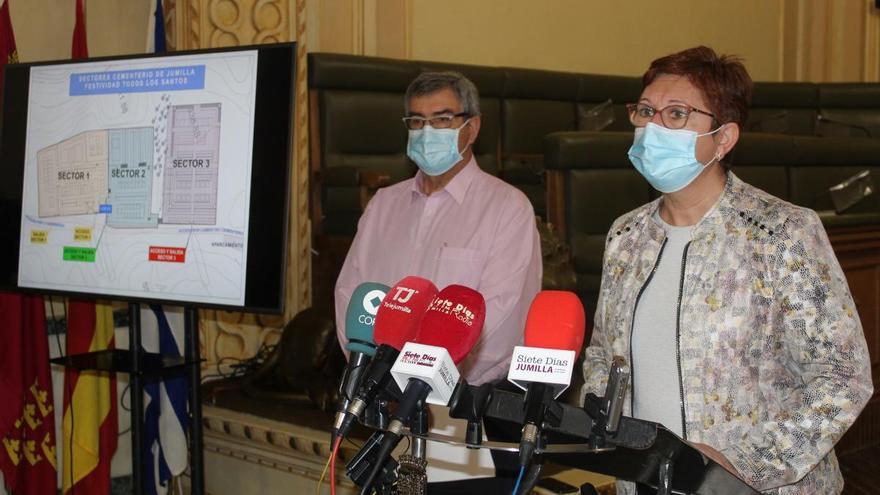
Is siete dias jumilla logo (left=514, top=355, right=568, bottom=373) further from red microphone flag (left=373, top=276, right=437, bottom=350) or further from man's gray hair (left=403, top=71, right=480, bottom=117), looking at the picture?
man's gray hair (left=403, top=71, right=480, bottom=117)

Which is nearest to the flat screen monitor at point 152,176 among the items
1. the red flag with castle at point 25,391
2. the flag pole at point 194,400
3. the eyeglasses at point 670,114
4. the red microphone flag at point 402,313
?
the flag pole at point 194,400

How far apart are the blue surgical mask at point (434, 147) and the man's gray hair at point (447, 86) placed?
0.05 m

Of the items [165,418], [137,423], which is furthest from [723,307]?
[165,418]

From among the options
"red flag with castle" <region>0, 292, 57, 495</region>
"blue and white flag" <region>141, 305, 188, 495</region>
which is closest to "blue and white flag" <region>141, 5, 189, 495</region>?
"blue and white flag" <region>141, 305, 188, 495</region>

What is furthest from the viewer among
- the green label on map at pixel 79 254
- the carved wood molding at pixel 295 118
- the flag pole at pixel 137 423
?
the carved wood molding at pixel 295 118

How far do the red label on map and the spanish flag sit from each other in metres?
0.94

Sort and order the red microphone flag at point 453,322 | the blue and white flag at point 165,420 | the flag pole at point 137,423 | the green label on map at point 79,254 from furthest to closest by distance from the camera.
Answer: the blue and white flag at point 165,420 < the green label on map at point 79,254 < the flag pole at point 137,423 < the red microphone flag at point 453,322

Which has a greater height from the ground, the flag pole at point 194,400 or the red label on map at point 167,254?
the red label on map at point 167,254

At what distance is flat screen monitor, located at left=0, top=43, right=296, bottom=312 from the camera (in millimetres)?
2740

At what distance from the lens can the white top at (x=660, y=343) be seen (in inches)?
70.5

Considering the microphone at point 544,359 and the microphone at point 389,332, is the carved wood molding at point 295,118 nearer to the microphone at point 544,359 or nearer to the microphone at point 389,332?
the microphone at point 389,332

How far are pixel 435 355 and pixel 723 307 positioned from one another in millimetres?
728

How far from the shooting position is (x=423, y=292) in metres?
1.40

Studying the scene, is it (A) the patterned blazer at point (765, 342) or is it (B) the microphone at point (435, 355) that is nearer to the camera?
(B) the microphone at point (435, 355)
